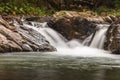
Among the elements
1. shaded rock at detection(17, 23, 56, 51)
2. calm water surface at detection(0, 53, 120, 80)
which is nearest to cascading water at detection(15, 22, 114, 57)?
shaded rock at detection(17, 23, 56, 51)

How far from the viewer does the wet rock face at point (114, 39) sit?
25.3 metres

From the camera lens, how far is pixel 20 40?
25.4 metres

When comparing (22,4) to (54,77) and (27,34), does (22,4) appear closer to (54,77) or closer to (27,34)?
(27,34)

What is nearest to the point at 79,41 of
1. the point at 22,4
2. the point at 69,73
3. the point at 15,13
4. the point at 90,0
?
the point at 15,13

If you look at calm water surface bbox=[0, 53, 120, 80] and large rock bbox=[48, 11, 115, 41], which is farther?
large rock bbox=[48, 11, 115, 41]

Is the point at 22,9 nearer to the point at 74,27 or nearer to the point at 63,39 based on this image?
the point at 74,27

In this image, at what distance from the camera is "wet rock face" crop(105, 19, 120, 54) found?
25344mm

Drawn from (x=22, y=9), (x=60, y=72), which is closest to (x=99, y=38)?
(x=22, y=9)

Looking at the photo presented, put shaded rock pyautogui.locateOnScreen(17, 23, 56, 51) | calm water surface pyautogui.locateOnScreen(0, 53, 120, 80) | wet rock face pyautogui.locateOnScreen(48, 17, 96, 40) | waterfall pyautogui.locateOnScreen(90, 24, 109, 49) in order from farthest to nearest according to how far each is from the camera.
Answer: wet rock face pyautogui.locateOnScreen(48, 17, 96, 40) → waterfall pyautogui.locateOnScreen(90, 24, 109, 49) → shaded rock pyautogui.locateOnScreen(17, 23, 56, 51) → calm water surface pyautogui.locateOnScreen(0, 53, 120, 80)

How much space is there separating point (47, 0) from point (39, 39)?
17.4m

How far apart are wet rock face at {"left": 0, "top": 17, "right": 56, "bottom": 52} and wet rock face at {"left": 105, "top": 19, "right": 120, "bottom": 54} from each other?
12.5 feet

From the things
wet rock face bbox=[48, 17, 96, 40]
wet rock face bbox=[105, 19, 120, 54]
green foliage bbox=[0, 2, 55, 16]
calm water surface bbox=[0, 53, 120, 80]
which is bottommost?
calm water surface bbox=[0, 53, 120, 80]

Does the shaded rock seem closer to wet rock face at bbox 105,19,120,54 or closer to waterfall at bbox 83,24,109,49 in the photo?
wet rock face at bbox 105,19,120,54

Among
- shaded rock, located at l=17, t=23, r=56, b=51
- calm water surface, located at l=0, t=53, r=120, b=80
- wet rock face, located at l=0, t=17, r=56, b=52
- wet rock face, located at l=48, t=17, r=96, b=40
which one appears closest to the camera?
calm water surface, located at l=0, t=53, r=120, b=80
